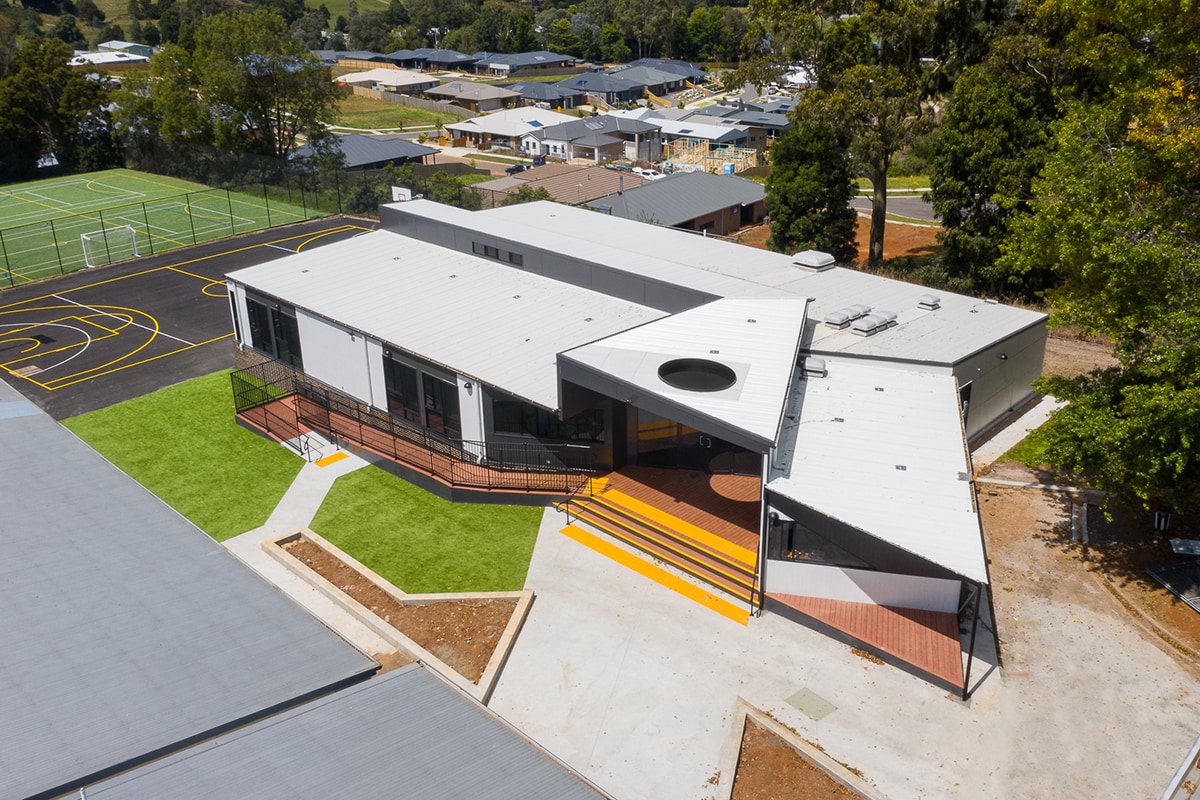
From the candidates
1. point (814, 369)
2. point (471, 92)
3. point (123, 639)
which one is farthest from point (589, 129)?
point (123, 639)

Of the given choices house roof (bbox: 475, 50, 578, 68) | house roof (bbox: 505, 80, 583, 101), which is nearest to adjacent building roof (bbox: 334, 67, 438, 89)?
house roof (bbox: 505, 80, 583, 101)

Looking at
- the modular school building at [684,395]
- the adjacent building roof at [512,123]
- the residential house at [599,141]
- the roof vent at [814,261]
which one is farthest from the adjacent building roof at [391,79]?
the roof vent at [814,261]

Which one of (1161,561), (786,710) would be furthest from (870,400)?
(786,710)

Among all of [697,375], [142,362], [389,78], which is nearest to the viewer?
[697,375]

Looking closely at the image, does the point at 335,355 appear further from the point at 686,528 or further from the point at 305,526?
the point at 686,528

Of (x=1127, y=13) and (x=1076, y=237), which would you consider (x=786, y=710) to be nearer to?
(x=1076, y=237)

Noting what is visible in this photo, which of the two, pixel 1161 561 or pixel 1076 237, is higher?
pixel 1076 237

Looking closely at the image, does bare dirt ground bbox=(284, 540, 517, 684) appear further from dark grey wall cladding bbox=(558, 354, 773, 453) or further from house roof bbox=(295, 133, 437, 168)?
house roof bbox=(295, 133, 437, 168)
